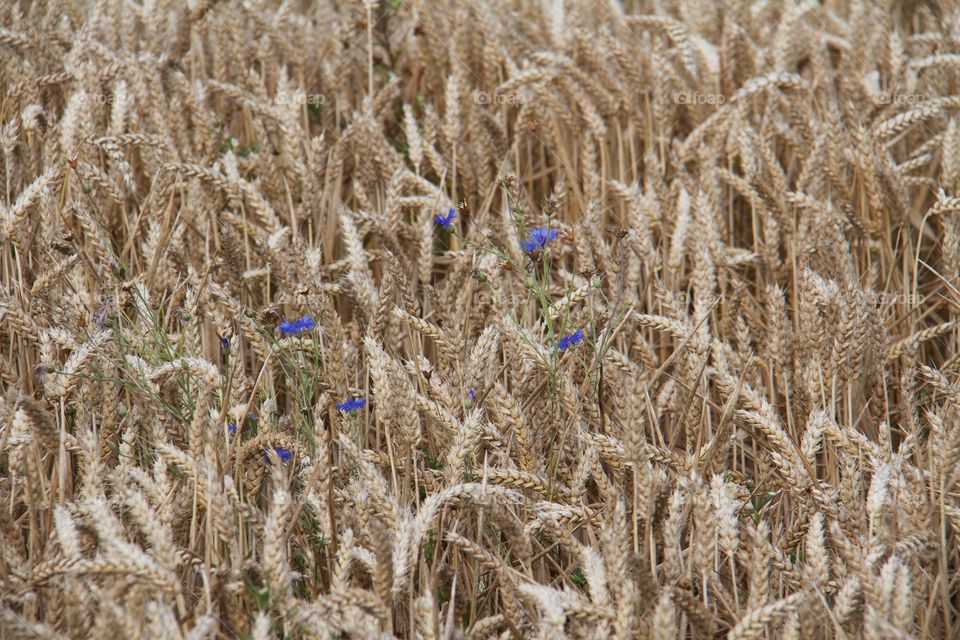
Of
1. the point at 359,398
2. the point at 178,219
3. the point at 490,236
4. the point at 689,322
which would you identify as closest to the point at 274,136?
the point at 178,219

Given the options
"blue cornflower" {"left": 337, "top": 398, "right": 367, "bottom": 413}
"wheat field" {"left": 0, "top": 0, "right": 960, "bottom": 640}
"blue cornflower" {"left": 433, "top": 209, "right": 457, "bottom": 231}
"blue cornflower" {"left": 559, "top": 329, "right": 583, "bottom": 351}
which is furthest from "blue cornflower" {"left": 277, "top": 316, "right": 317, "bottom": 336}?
"blue cornflower" {"left": 559, "top": 329, "right": 583, "bottom": 351}

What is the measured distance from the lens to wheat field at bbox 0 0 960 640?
5.29ft

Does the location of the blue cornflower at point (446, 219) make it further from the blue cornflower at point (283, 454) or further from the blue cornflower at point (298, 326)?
the blue cornflower at point (283, 454)

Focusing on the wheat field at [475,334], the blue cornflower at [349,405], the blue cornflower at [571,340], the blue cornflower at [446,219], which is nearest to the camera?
the wheat field at [475,334]

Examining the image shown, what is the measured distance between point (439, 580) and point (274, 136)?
5.68 ft

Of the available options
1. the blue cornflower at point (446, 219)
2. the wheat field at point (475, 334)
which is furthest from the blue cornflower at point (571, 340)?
the blue cornflower at point (446, 219)

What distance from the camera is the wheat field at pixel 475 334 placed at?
63.5 inches

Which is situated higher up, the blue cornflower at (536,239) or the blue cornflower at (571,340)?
the blue cornflower at (536,239)

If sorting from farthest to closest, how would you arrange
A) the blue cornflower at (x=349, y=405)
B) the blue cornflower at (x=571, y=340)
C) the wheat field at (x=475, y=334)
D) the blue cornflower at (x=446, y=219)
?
1. the blue cornflower at (x=446, y=219)
2. the blue cornflower at (x=571, y=340)
3. the blue cornflower at (x=349, y=405)
4. the wheat field at (x=475, y=334)

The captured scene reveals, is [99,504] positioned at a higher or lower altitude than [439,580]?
higher

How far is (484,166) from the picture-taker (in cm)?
282

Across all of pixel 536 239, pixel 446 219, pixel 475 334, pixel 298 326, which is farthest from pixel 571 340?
pixel 298 326

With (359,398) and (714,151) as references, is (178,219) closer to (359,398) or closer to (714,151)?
(359,398)

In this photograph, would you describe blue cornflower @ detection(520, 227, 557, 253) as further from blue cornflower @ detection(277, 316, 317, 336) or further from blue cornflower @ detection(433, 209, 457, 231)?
blue cornflower @ detection(277, 316, 317, 336)
